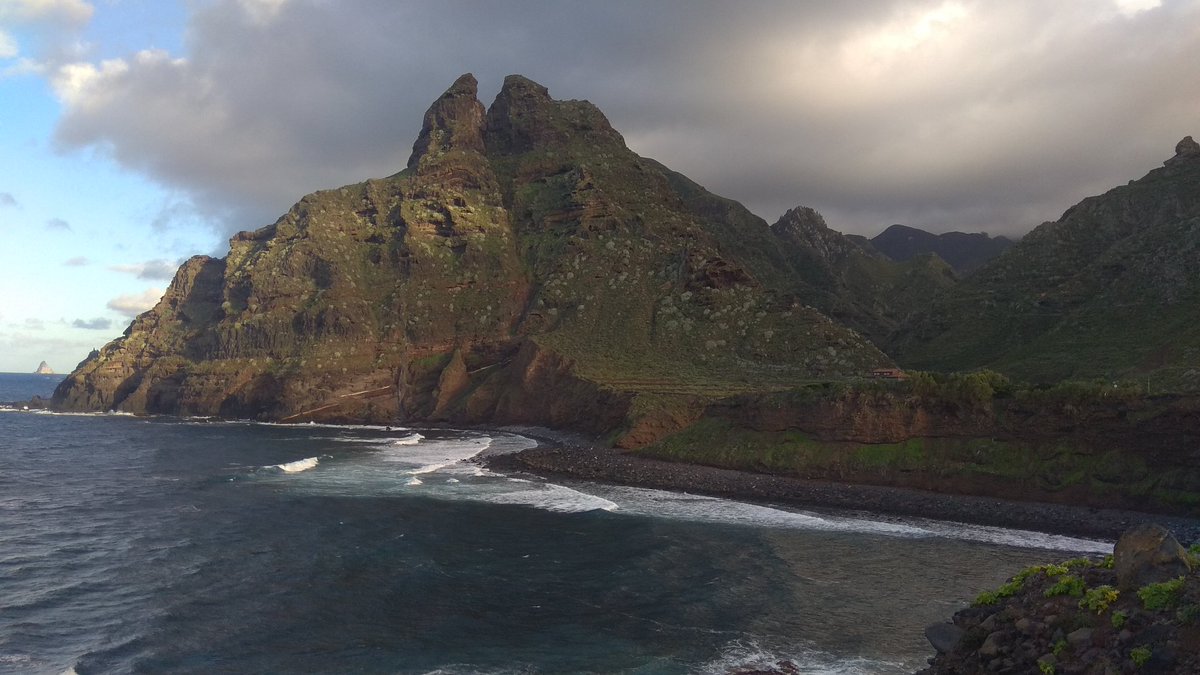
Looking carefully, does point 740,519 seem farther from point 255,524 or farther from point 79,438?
point 79,438

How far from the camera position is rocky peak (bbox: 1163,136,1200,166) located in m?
95.0

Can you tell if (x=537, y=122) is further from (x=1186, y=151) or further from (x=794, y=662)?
(x=794, y=662)

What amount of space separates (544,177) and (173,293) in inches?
3271

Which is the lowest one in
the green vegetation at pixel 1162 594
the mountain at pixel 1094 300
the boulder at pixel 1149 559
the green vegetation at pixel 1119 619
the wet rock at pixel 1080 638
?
the wet rock at pixel 1080 638

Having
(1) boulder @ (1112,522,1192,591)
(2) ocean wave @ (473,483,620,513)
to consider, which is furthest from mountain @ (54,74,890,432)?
(1) boulder @ (1112,522,1192,591)

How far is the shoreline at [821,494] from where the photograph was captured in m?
39.4

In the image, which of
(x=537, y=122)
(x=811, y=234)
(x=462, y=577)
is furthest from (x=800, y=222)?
(x=462, y=577)

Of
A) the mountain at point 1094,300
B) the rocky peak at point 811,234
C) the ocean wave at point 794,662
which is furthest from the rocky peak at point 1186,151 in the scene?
the ocean wave at point 794,662

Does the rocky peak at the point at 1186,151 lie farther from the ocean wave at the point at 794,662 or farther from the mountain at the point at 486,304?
the ocean wave at the point at 794,662

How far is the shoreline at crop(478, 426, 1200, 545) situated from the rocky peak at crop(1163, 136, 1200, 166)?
7966cm

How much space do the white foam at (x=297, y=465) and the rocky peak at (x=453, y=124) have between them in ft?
319

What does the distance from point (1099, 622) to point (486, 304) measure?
366 feet

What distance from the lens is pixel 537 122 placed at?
156m

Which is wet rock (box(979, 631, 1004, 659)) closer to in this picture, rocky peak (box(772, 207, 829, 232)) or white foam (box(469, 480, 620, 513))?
white foam (box(469, 480, 620, 513))
